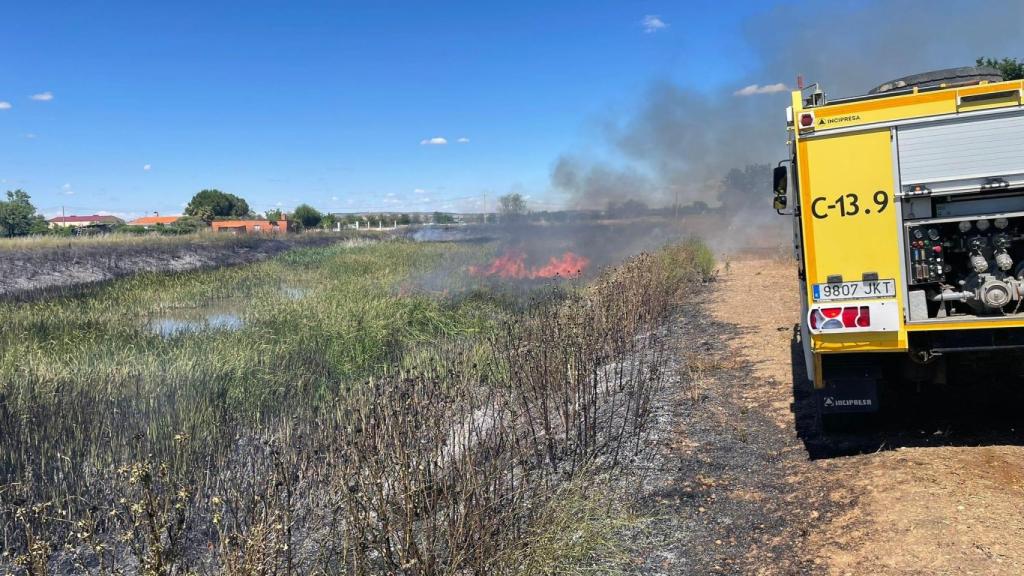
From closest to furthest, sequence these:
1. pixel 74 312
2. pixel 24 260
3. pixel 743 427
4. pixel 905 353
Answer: pixel 905 353 → pixel 743 427 → pixel 74 312 → pixel 24 260

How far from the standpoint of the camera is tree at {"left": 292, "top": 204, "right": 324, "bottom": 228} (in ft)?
342

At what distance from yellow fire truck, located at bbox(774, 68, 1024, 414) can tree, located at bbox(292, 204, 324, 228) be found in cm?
10373

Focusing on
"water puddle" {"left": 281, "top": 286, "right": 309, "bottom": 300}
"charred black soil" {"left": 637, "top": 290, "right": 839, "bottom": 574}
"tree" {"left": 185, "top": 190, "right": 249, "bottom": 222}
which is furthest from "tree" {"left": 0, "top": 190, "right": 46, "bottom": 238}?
"charred black soil" {"left": 637, "top": 290, "right": 839, "bottom": 574}

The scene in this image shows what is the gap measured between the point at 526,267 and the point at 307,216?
8706 centimetres

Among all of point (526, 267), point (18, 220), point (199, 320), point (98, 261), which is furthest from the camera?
point (18, 220)

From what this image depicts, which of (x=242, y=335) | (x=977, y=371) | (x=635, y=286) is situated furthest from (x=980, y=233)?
(x=242, y=335)

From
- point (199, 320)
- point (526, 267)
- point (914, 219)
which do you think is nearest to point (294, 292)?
point (199, 320)

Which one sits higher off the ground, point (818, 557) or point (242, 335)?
point (242, 335)

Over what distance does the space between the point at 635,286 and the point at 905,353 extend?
6.13 m

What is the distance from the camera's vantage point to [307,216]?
346ft

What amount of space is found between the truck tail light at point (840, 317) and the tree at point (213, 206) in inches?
3790

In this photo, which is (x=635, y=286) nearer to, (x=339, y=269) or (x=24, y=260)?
(x=339, y=269)

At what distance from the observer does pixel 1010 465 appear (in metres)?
4.88

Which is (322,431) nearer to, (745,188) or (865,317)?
(865,317)
